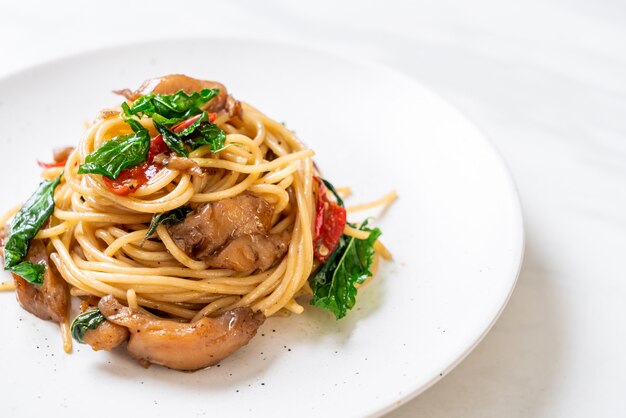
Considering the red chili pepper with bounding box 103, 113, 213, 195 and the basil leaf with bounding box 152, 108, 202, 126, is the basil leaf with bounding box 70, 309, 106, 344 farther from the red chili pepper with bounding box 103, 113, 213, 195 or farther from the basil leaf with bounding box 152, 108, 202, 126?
the basil leaf with bounding box 152, 108, 202, 126

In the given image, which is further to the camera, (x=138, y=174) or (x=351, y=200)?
(x=351, y=200)

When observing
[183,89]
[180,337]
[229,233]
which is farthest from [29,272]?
[183,89]

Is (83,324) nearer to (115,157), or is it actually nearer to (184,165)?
(115,157)

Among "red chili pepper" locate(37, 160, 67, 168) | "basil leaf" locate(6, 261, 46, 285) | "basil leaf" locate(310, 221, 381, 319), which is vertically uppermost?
"red chili pepper" locate(37, 160, 67, 168)

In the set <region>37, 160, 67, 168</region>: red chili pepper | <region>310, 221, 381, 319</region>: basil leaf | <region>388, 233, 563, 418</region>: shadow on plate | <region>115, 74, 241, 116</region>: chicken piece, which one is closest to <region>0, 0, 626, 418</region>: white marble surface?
<region>388, 233, 563, 418</region>: shadow on plate

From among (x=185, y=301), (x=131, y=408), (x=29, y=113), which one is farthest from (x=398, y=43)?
(x=131, y=408)

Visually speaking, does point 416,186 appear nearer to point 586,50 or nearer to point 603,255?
point 603,255

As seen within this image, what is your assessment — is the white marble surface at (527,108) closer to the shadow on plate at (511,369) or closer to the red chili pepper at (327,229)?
the shadow on plate at (511,369)
